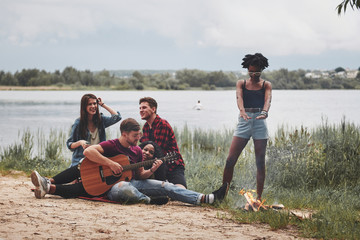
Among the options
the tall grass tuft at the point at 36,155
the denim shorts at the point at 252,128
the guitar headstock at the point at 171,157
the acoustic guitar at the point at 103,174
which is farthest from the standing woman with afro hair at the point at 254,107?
the tall grass tuft at the point at 36,155

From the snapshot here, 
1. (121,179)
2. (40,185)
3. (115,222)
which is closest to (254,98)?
(121,179)

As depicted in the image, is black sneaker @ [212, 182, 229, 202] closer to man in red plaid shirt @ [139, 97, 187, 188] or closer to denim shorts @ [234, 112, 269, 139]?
man in red plaid shirt @ [139, 97, 187, 188]

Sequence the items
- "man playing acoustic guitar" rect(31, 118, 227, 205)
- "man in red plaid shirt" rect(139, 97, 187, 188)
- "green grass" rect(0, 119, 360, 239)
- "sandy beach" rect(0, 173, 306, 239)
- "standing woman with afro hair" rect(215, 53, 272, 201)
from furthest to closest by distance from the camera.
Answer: "man in red plaid shirt" rect(139, 97, 187, 188) < "man playing acoustic guitar" rect(31, 118, 227, 205) < "standing woman with afro hair" rect(215, 53, 272, 201) < "green grass" rect(0, 119, 360, 239) < "sandy beach" rect(0, 173, 306, 239)

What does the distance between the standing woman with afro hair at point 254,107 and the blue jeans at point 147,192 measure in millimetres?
830

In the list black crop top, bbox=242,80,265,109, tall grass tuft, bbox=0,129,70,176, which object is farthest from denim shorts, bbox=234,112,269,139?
tall grass tuft, bbox=0,129,70,176

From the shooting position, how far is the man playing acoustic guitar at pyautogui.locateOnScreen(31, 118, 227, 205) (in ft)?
22.4

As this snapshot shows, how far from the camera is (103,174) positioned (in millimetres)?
6949

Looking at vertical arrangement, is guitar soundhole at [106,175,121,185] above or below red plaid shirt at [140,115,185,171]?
below

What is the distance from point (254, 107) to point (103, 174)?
2235 millimetres

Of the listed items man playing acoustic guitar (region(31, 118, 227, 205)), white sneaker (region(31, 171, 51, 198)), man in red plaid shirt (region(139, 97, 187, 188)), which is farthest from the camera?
man in red plaid shirt (region(139, 97, 187, 188))

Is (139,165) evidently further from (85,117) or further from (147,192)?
(85,117)

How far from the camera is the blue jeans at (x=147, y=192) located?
6863 mm

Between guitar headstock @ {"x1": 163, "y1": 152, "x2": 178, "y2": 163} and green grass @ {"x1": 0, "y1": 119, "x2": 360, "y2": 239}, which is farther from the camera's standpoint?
guitar headstock @ {"x1": 163, "y1": 152, "x2": 178, "y2": 163}

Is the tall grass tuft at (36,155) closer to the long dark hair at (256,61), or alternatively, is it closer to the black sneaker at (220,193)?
the black sneaker at (220,193)
